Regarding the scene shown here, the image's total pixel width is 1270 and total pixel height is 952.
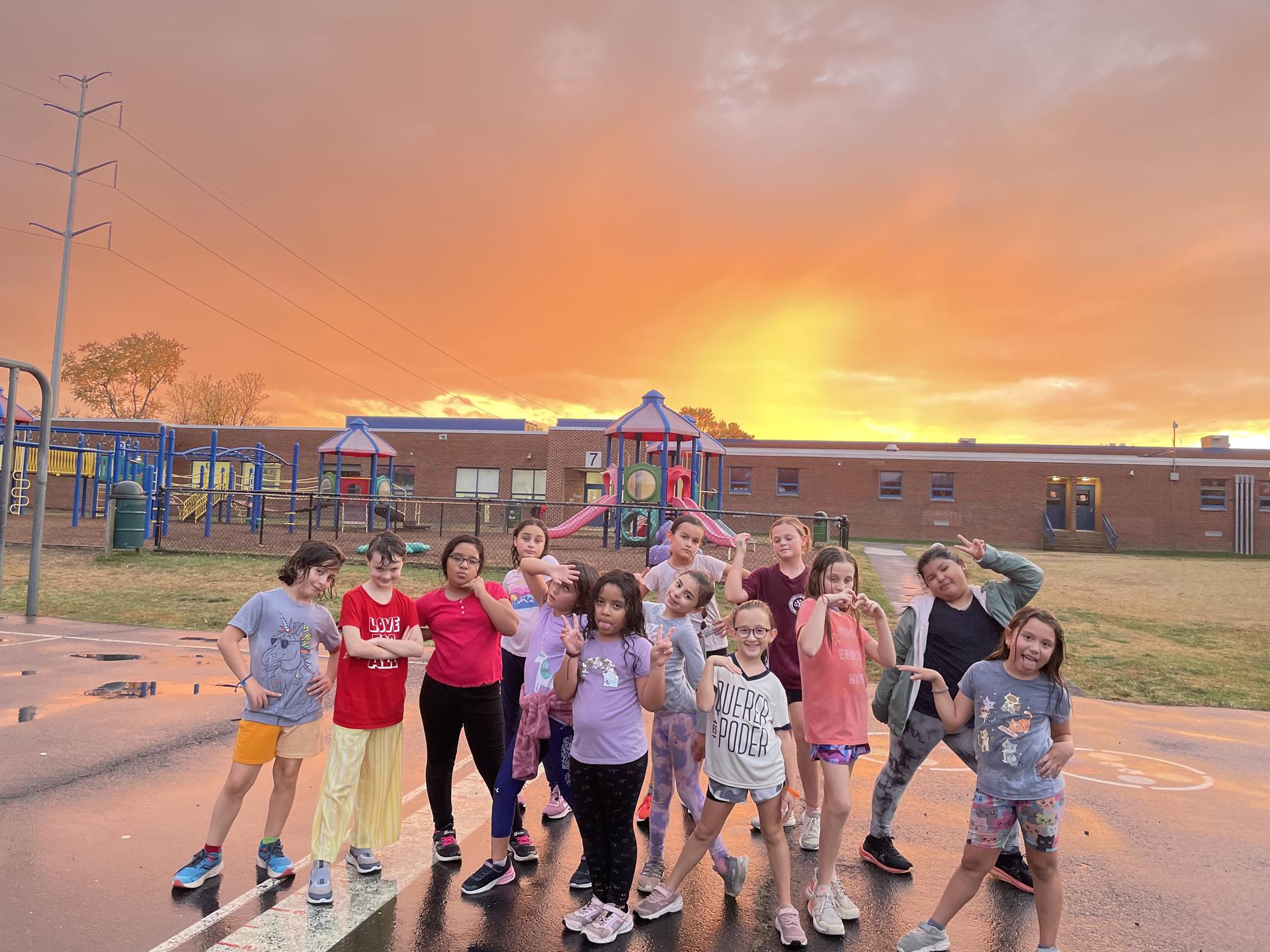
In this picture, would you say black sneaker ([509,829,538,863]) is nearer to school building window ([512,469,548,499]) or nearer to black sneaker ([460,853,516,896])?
black sneaker ([460,853,516,896])

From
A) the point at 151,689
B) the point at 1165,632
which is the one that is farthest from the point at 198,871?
the point at 1165,632

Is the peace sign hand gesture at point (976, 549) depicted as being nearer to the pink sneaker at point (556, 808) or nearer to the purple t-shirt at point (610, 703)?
the purple t-shirt at point (610, 703)

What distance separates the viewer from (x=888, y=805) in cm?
461

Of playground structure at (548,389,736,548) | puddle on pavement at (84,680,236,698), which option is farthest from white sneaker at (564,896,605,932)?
playground structure at (548,389,736,548)

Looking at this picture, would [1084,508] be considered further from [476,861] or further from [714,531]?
[476,861]

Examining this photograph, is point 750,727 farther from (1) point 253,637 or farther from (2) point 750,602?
(1) point 253,637

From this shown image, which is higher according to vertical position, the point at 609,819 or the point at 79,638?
the point at 609,819

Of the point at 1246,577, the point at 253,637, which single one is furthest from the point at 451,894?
the point at 1246,577

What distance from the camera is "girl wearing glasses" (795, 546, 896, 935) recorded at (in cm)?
394

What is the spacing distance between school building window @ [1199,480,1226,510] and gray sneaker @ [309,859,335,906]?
48070 mm

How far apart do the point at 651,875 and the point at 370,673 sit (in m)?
1.72

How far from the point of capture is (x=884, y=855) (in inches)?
179

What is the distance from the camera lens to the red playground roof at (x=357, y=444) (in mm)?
29984

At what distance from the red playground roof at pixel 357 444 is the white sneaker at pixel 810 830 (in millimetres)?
27117
